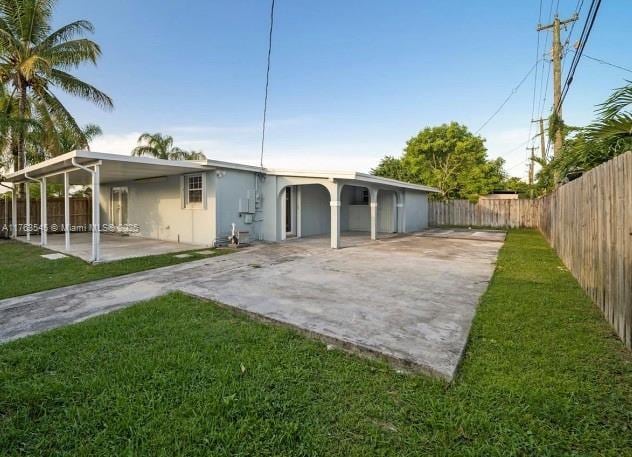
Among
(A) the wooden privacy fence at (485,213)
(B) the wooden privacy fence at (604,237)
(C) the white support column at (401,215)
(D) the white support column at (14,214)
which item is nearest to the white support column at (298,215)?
(C) the white support column at (401,215)

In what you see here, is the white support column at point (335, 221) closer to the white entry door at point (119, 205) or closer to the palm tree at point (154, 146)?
the white entry door at point (119, 205)

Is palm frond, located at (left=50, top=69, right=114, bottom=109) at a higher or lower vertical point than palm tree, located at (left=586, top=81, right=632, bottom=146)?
higher

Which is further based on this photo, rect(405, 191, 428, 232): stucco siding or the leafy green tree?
the leafy green tree

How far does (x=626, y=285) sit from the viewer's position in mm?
3254

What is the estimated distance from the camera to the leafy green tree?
2820 centimetres

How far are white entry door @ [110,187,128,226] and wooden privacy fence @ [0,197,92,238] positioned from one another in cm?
227

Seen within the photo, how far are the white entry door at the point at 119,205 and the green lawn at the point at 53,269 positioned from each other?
20.2ft

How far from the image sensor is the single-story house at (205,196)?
10055 mm

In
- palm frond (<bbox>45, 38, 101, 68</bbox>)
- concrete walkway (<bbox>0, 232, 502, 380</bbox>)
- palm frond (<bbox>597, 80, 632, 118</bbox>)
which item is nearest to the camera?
concrete walkway (<bbox>0, 232, 502, 380</bbox>)

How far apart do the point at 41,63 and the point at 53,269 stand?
975 centimetres

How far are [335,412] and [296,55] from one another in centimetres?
1201

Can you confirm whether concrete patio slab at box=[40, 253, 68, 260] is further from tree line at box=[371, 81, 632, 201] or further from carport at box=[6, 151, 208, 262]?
tree line at box=[371, 81, 632, 201]

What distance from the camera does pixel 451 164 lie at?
2938 centimetres

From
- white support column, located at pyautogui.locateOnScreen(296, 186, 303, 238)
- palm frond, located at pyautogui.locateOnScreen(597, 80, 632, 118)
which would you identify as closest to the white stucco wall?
white support column, located at pyautogui.locateOnScreen(296, 186, 303, 238)
